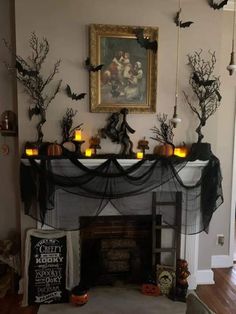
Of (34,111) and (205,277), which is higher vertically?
(34,111)

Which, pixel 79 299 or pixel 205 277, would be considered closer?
pixel 79 299

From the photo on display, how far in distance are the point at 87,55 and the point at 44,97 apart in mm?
570

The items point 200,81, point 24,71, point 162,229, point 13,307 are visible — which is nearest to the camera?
point 24,71

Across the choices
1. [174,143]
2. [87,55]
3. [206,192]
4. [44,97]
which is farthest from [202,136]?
[44,97]

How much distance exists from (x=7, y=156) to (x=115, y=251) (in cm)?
150

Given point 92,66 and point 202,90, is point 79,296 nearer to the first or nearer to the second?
point 92,66

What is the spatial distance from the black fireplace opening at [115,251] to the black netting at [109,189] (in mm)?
236

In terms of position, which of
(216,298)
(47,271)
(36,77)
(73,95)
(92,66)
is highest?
(92,66)

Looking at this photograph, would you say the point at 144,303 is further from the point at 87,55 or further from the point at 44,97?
the point at 87,55

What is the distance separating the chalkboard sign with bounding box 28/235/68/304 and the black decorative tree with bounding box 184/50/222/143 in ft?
5.81

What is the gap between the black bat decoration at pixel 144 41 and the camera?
9.12ft

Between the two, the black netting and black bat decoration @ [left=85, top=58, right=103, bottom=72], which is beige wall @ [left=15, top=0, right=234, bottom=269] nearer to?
black bat decoration @ [left=85, top=58, right=103, bottom=72]

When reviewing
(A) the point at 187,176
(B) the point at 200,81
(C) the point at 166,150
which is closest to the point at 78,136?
(C) the point at 166,150

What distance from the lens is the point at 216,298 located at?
3.04m
